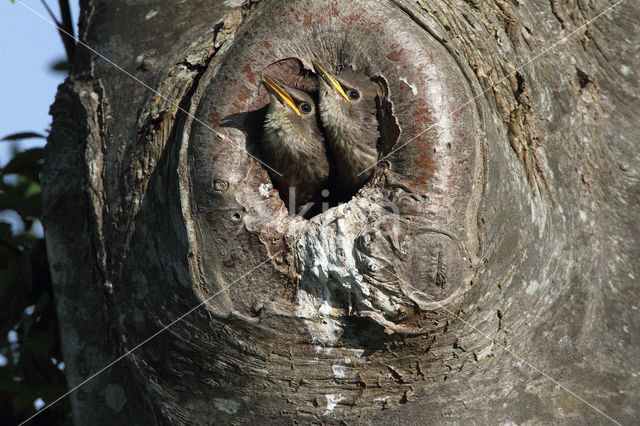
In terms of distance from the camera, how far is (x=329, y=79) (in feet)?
7.54

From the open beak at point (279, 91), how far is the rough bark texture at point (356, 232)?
0.06 meters

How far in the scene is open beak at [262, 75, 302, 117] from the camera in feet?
7.11

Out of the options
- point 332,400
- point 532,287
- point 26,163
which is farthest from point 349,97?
point 26,163

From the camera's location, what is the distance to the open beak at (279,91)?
7.11ft

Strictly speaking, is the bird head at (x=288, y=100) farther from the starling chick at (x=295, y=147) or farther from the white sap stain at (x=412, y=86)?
the white sap stain at (x=412, y=86)

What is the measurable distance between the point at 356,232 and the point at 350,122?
0.79 meters

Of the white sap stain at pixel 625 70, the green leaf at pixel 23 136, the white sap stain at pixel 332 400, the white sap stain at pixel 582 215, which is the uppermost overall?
the green leaf at pixel 23 136

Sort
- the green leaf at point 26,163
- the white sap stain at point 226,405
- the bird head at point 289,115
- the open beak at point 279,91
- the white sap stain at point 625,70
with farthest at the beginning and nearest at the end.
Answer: the green leaf at point 26,163 < the white sap stain at point 625,70 < the bird head at point 289,115 < the open beak at point 279,91 < the white sap stain at point 226,405

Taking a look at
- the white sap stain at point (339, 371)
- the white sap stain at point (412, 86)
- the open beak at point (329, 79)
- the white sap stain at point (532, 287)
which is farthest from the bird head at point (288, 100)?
the white sap stain at point (532, 287)

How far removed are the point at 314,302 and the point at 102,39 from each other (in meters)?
1.33

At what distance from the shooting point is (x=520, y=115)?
231 centimetres

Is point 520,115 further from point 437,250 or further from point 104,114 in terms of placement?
point 104,114

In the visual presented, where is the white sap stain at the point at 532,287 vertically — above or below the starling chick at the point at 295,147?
below

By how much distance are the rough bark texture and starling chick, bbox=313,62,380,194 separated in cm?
11
